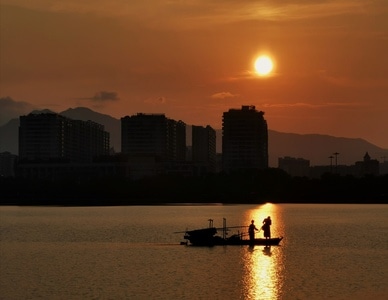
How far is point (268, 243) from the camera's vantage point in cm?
9194

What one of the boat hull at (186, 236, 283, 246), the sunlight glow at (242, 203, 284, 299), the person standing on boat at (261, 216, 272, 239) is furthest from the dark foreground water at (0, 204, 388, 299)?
the person standing on boat at (261, 216, 272, 239)

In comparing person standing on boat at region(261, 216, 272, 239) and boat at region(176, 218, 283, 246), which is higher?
person standing on boat at region(261, 216, 272, 239)

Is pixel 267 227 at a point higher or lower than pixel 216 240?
higher

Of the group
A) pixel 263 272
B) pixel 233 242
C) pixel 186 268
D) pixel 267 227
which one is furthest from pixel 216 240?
pixel 263 272

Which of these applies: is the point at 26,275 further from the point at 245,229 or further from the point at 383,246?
the point at 245,229

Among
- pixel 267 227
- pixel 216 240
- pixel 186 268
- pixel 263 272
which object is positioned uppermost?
pixel 267 227

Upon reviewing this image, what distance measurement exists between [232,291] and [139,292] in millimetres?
6326

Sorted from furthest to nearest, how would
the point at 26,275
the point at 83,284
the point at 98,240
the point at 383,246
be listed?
the point at 98,240
the point at 383,246
the point at 26,275
the point at 83,284

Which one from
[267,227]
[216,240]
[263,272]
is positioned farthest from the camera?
[216,240]

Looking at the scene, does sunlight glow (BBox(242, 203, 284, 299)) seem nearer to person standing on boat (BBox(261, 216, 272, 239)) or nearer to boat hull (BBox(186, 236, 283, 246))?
boat hull (BBox(186, 236, 283, 246))

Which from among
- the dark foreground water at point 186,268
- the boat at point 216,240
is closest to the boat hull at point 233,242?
the boat at point 216,240

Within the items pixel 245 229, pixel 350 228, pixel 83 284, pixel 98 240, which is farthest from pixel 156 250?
pixel 350 228

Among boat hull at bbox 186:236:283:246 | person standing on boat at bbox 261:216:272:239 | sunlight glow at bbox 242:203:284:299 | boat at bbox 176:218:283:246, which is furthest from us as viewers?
boat at bbox 176:218:283:246

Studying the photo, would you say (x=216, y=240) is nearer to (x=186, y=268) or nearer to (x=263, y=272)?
(x=186, y=268)
